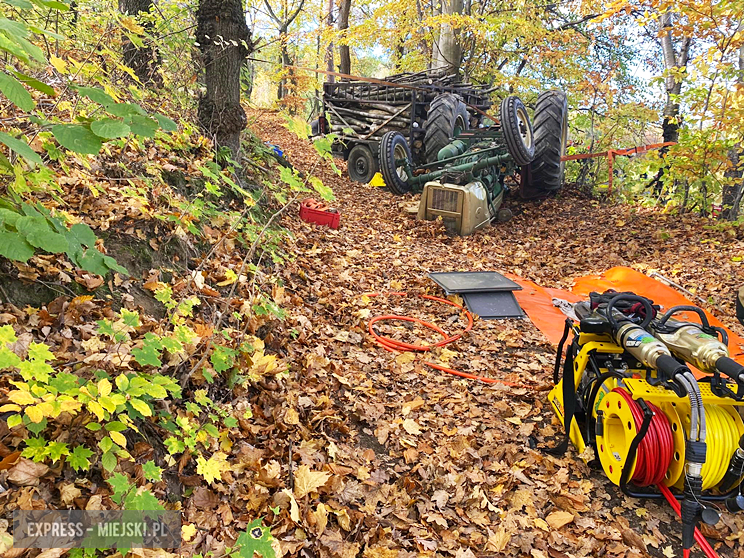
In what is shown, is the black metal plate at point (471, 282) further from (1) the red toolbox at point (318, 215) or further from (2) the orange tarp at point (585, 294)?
(1) the red toolbox at point (318, 215)

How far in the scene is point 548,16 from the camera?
15.8 metres

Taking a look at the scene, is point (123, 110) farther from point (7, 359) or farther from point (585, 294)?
point (585, 294)

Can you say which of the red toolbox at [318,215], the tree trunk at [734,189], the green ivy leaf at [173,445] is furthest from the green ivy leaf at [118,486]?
the tree trunk at [734,189]

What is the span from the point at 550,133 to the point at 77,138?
9798 mm

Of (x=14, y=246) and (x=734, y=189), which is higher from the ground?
(x=734, y=189)

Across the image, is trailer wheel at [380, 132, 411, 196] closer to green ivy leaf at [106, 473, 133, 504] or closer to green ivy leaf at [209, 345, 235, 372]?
green ivy leaf at [209, 345, 235, 372]

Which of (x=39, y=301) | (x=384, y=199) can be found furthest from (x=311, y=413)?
(x=384, y=199)

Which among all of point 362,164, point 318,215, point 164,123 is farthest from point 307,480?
point 362,164

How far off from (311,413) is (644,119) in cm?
1392

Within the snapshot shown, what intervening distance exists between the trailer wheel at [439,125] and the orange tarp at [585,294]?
4.82 metres

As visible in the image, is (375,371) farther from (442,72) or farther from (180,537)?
(442,72)

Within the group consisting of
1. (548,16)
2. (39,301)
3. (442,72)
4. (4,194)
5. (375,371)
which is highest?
(548,16)

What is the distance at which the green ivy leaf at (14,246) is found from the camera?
1776 mm

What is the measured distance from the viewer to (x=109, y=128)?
189cm
